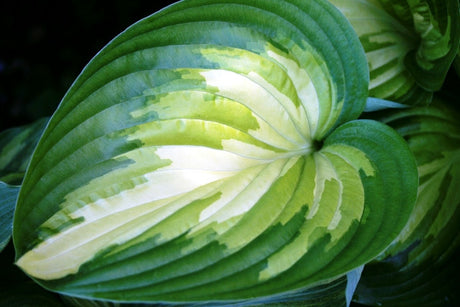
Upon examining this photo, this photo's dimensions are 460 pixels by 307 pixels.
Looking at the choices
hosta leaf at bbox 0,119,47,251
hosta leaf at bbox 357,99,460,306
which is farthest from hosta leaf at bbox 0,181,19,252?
hosta leaf at bbox 357,99,460,306

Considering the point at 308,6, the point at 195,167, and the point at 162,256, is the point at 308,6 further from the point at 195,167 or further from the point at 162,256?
the point at 162,256

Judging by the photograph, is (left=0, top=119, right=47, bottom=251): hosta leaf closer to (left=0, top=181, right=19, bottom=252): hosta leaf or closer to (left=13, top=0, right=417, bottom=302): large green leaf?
(left=0, top=181, right=19, bottom=252): hosta leaf

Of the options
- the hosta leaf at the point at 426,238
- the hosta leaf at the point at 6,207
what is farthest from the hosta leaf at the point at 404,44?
the hosta leaf at the point at 6,207

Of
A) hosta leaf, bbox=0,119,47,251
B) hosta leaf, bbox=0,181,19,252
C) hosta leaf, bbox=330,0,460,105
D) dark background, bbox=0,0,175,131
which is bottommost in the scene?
hosta leaf, bbox=0,181,19,252

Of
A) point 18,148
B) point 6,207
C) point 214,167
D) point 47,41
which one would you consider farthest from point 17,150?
point 47,41

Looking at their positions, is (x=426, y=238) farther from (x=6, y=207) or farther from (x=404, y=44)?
(x=6, y=207)

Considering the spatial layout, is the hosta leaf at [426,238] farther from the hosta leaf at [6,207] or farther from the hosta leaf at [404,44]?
the hosta leaf at [6,207]
